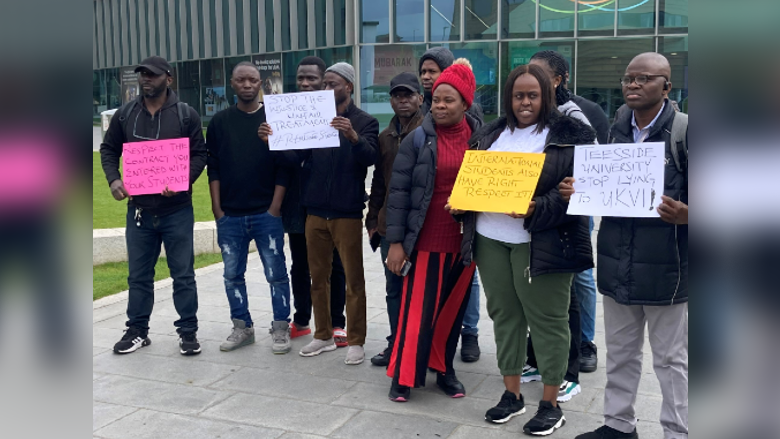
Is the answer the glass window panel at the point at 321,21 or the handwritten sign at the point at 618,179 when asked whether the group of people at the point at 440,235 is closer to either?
the handwritten sign at the point at 618,179

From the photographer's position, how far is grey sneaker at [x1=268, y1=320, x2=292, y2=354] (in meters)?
5.97

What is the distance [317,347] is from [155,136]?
6.60ft

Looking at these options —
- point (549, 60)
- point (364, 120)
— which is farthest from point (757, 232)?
point (364, 120)

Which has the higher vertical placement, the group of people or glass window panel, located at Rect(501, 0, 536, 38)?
glass window panel, located at Rect(501, 0, 536, 38)

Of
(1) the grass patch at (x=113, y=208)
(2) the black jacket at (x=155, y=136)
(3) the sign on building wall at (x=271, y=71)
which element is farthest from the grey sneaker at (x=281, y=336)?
(3) the sign on building wall at (x=271, y=71)

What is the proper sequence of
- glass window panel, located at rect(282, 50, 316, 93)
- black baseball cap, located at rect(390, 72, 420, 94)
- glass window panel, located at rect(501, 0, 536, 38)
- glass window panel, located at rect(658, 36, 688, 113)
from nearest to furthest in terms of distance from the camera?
1. black baseball cap, located at rect(390, 72, 420, 94)
2. glass window panel, located at rect(658, 36, 688, 113)
3. glass window panel, located at rect(501, 0, 536, 38)
4. glass window panel, located at rect(282, 50, 316, 93)

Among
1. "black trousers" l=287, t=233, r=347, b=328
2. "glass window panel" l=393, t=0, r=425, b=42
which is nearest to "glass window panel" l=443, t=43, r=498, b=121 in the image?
"glass window panel" l=393, t=0, r=425, b=42

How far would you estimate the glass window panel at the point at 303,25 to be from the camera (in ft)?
99.6

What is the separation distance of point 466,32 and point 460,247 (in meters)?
21.4

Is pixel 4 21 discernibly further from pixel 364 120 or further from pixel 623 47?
pixel 623 47

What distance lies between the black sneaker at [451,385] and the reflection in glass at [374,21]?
22.5 m

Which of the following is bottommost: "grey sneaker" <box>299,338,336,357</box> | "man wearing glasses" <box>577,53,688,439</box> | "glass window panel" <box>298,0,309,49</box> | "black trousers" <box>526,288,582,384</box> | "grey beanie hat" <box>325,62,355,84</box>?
"grey sneaker" <box>299,338,336,357</box>

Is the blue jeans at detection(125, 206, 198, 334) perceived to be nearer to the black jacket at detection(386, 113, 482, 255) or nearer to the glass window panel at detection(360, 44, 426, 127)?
the black jacket at detection(386, 113, 482, 255)

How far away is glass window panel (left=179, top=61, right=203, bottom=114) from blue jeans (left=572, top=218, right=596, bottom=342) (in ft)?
106
